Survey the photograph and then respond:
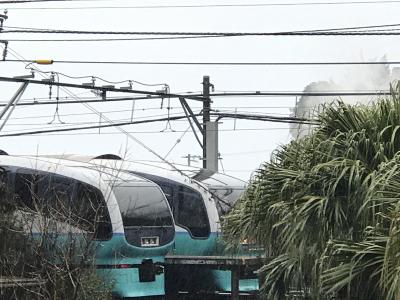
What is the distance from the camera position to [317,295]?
781 centimetres

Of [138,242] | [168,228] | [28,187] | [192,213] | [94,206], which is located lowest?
[138,242]

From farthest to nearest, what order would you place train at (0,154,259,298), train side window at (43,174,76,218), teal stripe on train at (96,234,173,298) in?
train at (0,154,259,298) < teal stripe on train at (96,234,173,298) < train side window at (43,174,76,218)

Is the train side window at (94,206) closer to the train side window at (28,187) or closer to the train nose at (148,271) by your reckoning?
the train side window at (28,187)

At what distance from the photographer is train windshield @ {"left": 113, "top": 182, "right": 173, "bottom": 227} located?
13844 mm

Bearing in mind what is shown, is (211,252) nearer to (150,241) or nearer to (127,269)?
(150,241)

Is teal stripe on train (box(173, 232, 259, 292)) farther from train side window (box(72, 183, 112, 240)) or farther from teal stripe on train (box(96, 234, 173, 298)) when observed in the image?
train side window (box(72, 183, 112, 240))

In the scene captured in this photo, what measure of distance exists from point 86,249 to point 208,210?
6959 millimetres

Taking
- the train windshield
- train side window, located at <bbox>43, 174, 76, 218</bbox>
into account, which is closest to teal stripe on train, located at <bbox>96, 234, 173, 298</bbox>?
the train windshield

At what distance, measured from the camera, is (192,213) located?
651 inches

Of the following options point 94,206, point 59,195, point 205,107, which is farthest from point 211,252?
point 205,107

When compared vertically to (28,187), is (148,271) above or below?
below

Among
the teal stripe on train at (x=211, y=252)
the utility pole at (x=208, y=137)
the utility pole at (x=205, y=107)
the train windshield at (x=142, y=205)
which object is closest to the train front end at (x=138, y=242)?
the train windshield at (x=142, y=205)

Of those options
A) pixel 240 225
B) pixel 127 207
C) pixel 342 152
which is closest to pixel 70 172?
pixel 127 207

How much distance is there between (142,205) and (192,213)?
250 centimetres
